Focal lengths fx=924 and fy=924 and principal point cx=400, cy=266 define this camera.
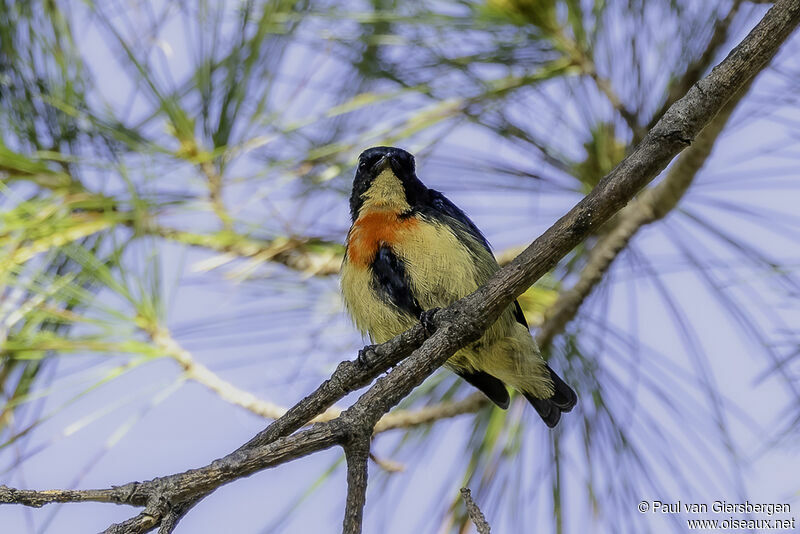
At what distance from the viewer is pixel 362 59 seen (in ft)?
12.5

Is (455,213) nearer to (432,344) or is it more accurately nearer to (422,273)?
(422,273)

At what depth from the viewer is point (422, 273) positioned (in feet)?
9.27

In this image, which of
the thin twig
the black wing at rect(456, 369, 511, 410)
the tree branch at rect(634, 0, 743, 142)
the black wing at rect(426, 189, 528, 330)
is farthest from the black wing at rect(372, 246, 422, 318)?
the thin twig

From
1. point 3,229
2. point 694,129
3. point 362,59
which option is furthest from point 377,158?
point 694,129

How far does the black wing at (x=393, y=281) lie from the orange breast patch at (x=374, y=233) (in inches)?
1.2

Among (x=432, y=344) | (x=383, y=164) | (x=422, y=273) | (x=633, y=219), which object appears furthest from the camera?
(x=383, y=164)

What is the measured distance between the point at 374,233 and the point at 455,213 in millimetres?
401

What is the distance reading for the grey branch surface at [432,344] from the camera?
1753 mm

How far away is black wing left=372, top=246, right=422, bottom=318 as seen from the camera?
2.85 meters

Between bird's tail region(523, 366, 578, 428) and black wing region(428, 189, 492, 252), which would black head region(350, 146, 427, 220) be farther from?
bird's tail region(523, 366, 578, 428)

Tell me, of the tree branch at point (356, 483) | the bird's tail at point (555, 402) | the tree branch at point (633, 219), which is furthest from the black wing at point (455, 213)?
the tree branch at point (356, 483)

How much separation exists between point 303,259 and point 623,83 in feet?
4.46

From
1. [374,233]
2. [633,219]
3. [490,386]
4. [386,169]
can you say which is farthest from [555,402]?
[386,169]

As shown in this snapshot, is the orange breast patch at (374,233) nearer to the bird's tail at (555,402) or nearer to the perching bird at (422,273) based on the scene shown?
the perching bird at (422,273)
